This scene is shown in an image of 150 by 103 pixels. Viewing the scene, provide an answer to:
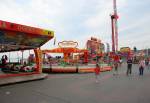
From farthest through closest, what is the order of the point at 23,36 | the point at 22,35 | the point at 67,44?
the point at 67,44
the point at 23,36
the point at 22,35

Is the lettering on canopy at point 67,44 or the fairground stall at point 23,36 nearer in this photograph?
the fairground stall at point 23,36

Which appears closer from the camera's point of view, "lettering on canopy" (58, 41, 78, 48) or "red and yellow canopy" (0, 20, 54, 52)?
"red and yellow canopy" (0, 20, 54, 52)

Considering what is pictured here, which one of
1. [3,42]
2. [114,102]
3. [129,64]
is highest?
[3,42]

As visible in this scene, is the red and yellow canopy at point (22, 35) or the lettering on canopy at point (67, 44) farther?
the lettering on canopy at point (67, 44)

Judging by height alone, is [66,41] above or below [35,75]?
above

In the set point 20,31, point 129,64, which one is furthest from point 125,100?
point 129,64

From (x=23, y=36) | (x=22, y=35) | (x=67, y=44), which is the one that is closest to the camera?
(x=22, y=35)

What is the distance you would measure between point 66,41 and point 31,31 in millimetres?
16013

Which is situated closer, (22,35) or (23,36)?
(22,35)

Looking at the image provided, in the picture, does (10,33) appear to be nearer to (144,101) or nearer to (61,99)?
(61,99)

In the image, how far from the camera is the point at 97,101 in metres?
8.70

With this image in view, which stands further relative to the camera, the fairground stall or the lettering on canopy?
the lettering on canopy

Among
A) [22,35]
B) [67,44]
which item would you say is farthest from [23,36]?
[67,44]

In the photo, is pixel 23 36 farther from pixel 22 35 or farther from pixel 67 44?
pixel 67 44
